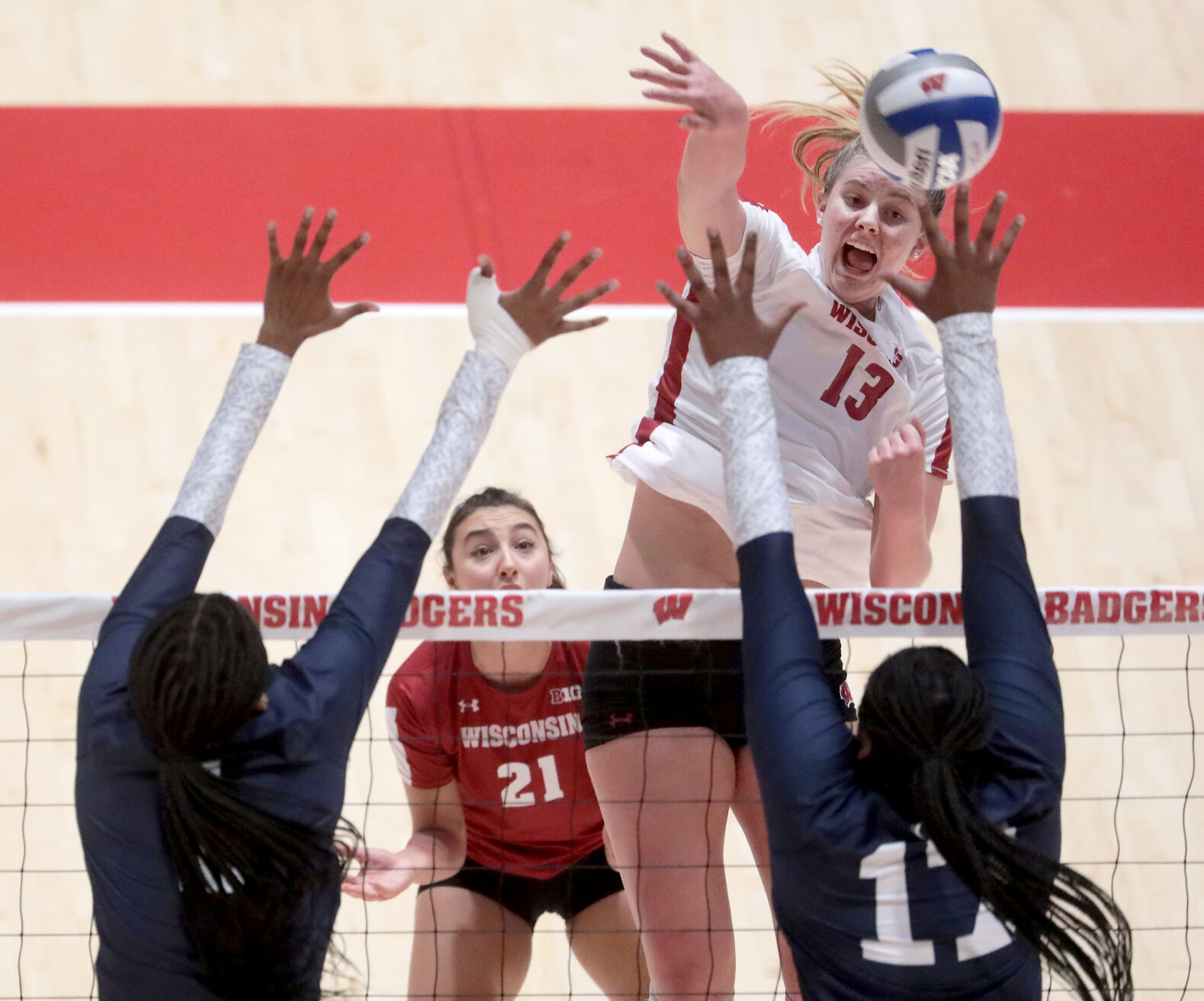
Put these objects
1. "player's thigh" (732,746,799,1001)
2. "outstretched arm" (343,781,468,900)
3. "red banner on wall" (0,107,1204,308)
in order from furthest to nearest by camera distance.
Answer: "red banner on wall" (0,107,1204,308), "outstretched arm" (343,781,468,900), "player's thigh" (732,746,799,1001)

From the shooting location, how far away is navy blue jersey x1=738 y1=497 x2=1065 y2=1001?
196 centimetres

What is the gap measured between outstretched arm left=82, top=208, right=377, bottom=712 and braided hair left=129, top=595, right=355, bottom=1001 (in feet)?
0.48

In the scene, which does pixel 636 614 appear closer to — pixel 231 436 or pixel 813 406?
pixel 813 406

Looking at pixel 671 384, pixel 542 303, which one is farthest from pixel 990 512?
pixel 671 384

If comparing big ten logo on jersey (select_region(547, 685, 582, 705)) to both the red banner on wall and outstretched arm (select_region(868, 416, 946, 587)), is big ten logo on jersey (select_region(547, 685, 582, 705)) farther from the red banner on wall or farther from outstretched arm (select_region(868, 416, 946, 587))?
the red banner on wall

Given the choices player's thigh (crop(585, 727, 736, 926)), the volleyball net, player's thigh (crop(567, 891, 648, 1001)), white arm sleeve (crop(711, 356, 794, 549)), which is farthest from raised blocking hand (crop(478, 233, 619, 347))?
player's thigh (crop(567, 891, 648, 1001))

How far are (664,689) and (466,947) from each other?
834 millimetres

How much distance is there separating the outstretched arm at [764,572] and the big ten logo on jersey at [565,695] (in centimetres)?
119

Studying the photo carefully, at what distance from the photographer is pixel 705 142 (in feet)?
8.54

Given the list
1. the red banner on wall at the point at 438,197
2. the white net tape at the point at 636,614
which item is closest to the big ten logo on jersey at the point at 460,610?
the white net tape at the point at 636,614

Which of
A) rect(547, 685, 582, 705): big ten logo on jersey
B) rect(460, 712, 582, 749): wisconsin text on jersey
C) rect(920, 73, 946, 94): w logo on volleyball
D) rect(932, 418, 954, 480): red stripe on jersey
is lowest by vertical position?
rect(460, 712, 582, 749): wisconsin text on jersey

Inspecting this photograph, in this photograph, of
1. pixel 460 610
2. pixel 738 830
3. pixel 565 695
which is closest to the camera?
pixel 460 610

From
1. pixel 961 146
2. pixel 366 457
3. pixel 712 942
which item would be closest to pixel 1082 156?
pixel 366 457

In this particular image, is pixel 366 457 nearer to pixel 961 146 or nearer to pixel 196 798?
pixel 961 146
